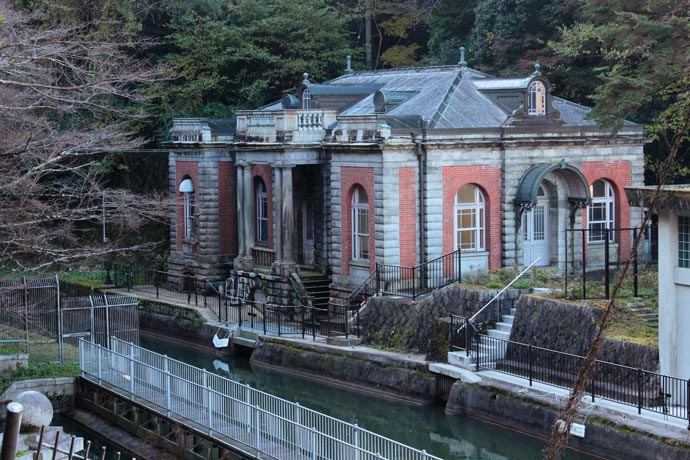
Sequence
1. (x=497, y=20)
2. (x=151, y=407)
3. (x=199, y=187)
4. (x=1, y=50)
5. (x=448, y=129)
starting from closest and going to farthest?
(x=1, y=50), (x=151, y=407), (x=448, y=129), (x=199, y=187), (x=497, y=20)

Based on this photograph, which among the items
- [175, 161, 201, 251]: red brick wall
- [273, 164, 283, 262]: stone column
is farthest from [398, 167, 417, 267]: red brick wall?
[175, 161, 201, 251]: red brick wall

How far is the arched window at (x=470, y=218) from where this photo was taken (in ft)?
106

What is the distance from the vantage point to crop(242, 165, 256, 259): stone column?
124ft

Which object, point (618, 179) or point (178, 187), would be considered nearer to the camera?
point (618, 179)

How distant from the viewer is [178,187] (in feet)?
138

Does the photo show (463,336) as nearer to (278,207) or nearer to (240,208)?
(278,207)

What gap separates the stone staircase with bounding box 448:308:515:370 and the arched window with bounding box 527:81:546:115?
811 cm

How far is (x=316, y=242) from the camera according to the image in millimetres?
36938

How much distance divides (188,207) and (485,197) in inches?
531

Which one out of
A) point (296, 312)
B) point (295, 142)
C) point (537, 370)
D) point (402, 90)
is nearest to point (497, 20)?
point (402, 90)

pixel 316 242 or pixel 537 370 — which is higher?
pixel 316 242

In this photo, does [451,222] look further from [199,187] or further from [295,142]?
[199,187]

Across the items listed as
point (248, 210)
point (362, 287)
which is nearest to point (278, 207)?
point (248, 210)

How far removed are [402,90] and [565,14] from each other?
913 centimetres
